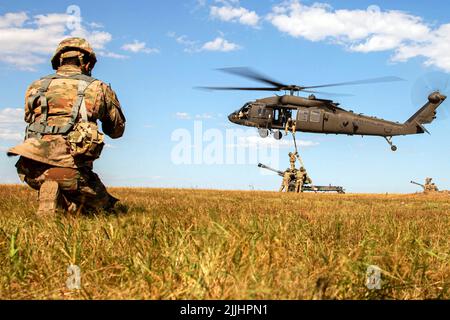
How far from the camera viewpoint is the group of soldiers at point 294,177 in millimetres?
23359

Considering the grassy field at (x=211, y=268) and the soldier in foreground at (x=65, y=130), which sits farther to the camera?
the soldier in foreground at (x=65, y=130)

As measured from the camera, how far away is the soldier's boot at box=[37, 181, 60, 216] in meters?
5.52

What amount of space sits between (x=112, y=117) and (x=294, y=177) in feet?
60.5

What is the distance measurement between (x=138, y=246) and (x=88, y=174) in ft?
9.94

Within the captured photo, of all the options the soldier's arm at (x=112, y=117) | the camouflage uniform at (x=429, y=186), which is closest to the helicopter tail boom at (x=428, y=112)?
the camouflage uniform at (x=429, y=186)

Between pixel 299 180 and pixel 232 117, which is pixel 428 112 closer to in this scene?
pixel 232 117

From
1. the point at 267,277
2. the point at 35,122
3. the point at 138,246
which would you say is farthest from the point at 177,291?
the point at 35,122

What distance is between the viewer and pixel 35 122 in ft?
19.0

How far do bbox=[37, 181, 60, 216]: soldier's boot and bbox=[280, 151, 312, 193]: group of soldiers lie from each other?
1843cm

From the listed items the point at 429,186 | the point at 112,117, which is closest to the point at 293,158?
the point at 429,186

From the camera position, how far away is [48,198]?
5566 millimetres

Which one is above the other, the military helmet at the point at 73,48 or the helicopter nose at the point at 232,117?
the helicopter nose at the point at 232,117

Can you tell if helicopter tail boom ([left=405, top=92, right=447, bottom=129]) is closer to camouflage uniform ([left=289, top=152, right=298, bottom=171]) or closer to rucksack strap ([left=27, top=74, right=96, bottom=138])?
camouflage uniform ([left=289, top=152, right=298, bottom=171])

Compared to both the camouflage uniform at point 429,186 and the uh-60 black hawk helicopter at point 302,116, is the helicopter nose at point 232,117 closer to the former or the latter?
the uh-60 black hawk helicopter at point 302,116
